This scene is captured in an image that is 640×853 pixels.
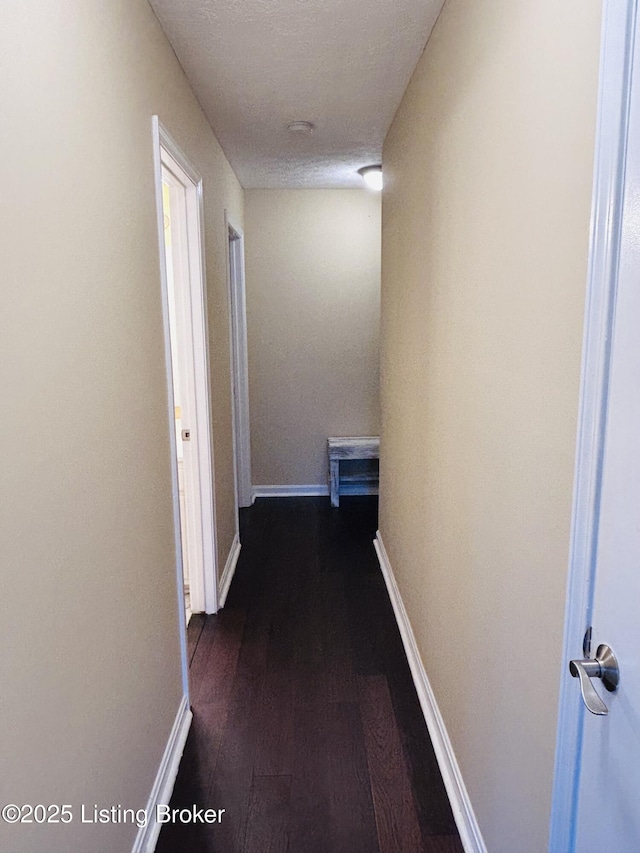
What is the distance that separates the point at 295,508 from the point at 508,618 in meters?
3.31

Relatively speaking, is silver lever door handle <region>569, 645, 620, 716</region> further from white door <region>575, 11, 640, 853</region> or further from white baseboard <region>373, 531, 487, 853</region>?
white baseboard <region>373, 531, 487, 853</region>

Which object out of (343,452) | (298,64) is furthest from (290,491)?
(298,64)

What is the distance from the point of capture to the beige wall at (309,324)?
441 centimetres

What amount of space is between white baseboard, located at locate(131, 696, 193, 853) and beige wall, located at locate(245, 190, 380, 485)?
109 inches

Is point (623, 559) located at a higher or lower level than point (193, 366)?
lower

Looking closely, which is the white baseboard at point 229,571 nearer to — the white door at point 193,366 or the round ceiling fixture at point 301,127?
the white door at point 193,366

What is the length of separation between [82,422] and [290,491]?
12.1ft

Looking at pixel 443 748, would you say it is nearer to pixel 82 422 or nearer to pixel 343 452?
pixel 82 422

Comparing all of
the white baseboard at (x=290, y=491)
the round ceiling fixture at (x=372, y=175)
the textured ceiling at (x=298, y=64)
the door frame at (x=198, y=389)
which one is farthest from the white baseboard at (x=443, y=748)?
the round ceiling fixture at (x=372, y=175)

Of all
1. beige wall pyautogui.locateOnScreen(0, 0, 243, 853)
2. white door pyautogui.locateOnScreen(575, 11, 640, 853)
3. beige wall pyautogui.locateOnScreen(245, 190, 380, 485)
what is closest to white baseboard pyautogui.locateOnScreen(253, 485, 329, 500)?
beige wall pyautogui.locateOnScreen(245, 190, 380, 485)

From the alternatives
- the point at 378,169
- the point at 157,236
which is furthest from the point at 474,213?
the point at 378,169

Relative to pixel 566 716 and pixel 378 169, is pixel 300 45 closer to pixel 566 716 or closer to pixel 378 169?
pixel 378 169

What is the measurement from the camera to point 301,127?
2.90 meters

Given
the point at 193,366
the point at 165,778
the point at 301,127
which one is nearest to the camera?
the point at 165,778
